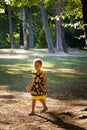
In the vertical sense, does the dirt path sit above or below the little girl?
below

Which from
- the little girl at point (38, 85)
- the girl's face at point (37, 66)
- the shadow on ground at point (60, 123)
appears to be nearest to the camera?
the shadow on ground at point (60, 123)

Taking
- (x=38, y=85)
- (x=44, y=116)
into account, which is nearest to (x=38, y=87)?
(x=38, y=85)

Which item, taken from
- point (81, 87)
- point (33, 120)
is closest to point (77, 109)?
point (33, 120)

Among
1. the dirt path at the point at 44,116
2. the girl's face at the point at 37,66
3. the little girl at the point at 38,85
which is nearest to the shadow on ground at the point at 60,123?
the dirt path at the point at 44,116

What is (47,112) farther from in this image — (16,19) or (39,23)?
(39,23)

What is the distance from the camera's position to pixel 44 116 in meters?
9.52

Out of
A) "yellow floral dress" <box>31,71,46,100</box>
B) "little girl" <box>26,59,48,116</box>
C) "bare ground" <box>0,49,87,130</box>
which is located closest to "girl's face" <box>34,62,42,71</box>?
"little girl" <box>26,59,48,116</box>

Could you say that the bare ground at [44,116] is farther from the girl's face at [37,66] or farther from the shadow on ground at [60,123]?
the girl's face at [37,66]

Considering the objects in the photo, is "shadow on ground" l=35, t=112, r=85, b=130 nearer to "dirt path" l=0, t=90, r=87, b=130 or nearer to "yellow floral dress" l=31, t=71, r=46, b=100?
"dirt path" l=0, t=90, r=87, b=130

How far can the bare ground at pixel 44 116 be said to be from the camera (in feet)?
28.1

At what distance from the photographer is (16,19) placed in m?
55.8

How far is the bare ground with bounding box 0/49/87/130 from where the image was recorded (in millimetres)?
8555

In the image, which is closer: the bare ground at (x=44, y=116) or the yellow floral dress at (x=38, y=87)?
the bare ground at (x=44, y=116)

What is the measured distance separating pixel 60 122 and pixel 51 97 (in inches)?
163
